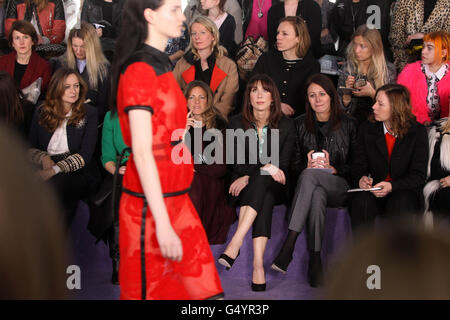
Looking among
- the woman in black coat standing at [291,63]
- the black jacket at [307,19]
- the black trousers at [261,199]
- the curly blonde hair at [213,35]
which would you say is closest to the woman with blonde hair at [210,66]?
the curly blonde hair at [213,35]

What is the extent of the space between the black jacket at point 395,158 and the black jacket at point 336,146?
68mm

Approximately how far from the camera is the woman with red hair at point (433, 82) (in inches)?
174

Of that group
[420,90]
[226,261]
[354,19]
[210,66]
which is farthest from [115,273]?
[354,19]

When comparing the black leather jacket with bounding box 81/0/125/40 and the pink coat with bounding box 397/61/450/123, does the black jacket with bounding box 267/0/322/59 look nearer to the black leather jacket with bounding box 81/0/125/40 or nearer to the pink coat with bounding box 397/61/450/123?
the pink coat with bounding box 397/61/450/123

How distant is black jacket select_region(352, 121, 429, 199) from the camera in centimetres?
381

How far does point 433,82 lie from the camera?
445 centimetres

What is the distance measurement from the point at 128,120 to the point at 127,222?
316mm

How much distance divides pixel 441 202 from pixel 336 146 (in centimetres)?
74

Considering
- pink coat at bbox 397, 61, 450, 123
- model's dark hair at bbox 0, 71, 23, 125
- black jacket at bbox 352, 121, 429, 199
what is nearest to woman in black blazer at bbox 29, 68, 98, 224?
model's dark hair at bbox 0, 71, 23, 125

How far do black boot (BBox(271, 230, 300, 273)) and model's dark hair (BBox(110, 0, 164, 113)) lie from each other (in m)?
1.98

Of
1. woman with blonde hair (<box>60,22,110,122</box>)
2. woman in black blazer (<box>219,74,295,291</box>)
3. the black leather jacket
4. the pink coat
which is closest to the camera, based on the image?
woman in black blazer (<box>219,74,295,291</box>)

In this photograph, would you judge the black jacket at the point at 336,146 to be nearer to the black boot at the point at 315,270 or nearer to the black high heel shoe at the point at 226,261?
the black boot at the point at 315,270

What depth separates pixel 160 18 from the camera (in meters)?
1.94
